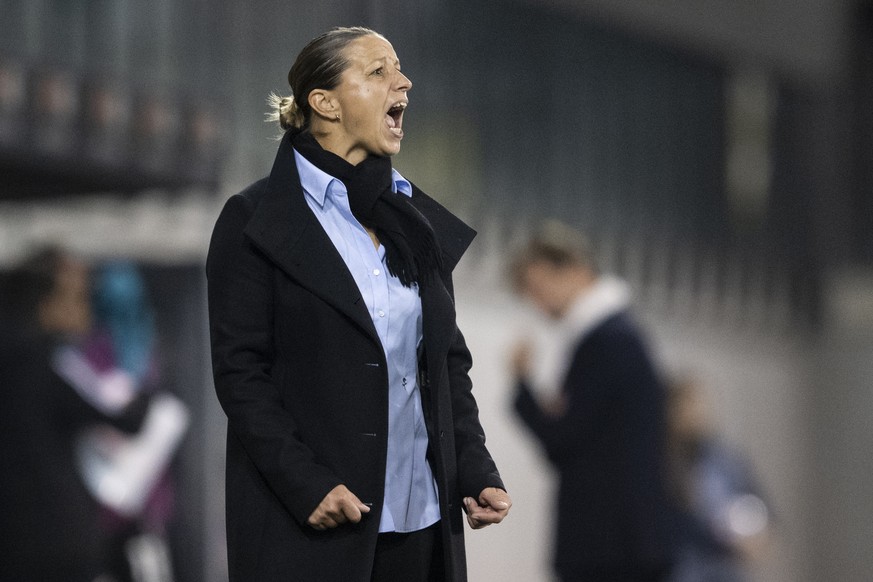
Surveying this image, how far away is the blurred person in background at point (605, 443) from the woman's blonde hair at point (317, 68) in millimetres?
2148

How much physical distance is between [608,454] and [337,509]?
2.28 m

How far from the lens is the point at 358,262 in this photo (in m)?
1.66

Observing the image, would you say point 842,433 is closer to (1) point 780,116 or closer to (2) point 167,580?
(1) point 780,116

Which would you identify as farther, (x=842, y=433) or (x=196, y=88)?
(x=842, y=433)

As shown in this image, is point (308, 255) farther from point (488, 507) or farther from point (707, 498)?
point (707, 498)

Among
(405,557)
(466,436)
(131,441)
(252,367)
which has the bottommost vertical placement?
(131,441)

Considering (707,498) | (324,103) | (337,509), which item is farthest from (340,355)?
(707,498)

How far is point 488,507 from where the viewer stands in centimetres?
167

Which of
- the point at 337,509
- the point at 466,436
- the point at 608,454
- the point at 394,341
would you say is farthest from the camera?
the point at 608,454

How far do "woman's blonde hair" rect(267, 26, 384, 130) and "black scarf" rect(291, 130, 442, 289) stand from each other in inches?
1.9

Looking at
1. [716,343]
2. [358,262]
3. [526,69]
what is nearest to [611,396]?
[358,262]

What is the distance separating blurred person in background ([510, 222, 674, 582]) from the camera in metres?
3.66

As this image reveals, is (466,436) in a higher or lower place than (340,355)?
lower

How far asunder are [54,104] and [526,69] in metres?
2.79
